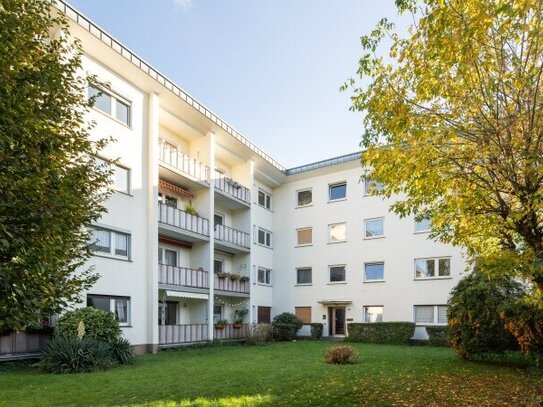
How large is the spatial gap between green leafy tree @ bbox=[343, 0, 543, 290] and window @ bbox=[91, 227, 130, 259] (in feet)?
43.4

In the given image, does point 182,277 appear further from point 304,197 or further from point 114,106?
point 304,197

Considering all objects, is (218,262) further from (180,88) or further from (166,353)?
(180,88)

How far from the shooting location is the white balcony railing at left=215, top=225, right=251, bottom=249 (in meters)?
26.6

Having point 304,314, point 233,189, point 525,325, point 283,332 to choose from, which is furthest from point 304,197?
point 525,325

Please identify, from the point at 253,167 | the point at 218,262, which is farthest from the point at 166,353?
the point at 253,167

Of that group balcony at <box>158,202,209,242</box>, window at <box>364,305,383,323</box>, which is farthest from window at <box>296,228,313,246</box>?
balcony at <box>158,202,209,242</box>

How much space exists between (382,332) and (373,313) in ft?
7.43

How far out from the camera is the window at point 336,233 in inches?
1227

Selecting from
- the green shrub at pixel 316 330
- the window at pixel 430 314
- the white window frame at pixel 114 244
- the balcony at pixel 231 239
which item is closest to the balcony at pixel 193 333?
the white window frame at pixel 114 244

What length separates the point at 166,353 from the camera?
19641 mm

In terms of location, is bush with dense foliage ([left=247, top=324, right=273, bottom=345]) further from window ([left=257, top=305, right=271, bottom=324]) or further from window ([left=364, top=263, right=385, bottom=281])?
window ([left=364, top=263, right=385, bottom=281])

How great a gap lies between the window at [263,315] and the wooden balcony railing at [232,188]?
7.57m

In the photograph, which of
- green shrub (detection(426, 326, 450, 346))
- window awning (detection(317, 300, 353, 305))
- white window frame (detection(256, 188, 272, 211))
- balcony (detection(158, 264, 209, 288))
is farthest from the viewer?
white window frame (detection(256, 188, 272, 211))

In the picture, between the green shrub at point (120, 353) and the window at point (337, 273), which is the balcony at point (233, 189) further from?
the green shrub at point (120, 353)
